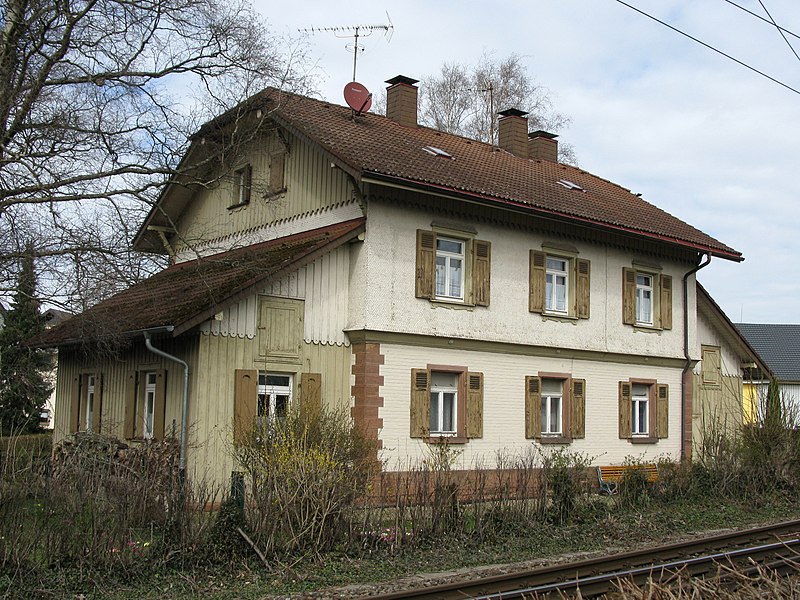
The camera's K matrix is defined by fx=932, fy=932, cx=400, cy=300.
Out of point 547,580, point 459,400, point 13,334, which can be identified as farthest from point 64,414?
point 13,334

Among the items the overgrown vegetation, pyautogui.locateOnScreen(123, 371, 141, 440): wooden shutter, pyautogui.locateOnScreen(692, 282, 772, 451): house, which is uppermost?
pyautogui.locateOnScreen(692, 282, 772, 451): house

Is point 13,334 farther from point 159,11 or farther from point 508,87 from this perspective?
point 159,11

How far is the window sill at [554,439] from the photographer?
20.2m

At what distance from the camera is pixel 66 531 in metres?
9.73

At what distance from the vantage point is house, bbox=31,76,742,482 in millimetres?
16500

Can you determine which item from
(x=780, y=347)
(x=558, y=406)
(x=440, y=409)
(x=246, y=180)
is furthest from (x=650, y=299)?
(x=780, y=347)

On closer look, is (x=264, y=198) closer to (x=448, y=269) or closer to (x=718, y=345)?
(x=448, y=269)

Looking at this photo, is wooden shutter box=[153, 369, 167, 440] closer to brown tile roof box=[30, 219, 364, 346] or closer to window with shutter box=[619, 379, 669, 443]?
brown tile roof box=[30, 219, 364, 346]

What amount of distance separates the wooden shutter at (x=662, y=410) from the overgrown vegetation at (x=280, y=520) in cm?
802

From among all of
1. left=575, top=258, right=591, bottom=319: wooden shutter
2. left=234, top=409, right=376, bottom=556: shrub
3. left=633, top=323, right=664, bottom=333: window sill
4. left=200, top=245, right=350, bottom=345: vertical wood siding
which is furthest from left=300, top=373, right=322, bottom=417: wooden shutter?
left=633, top=323, right=664, bottom=333: window sill

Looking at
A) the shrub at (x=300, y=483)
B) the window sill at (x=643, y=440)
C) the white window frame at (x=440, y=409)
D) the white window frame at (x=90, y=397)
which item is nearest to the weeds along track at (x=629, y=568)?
the shrub at (x=300, y=483)

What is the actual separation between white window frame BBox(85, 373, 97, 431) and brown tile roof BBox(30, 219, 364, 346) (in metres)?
1.17

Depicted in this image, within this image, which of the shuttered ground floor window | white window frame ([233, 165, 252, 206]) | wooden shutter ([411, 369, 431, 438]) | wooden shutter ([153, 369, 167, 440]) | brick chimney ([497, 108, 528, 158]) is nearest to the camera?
the shuttered ground floor window

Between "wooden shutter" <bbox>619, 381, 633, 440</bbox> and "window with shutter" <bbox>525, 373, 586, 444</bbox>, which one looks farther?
"wooden shutter" <bbox>619, 381, 633, 440</bbox>
